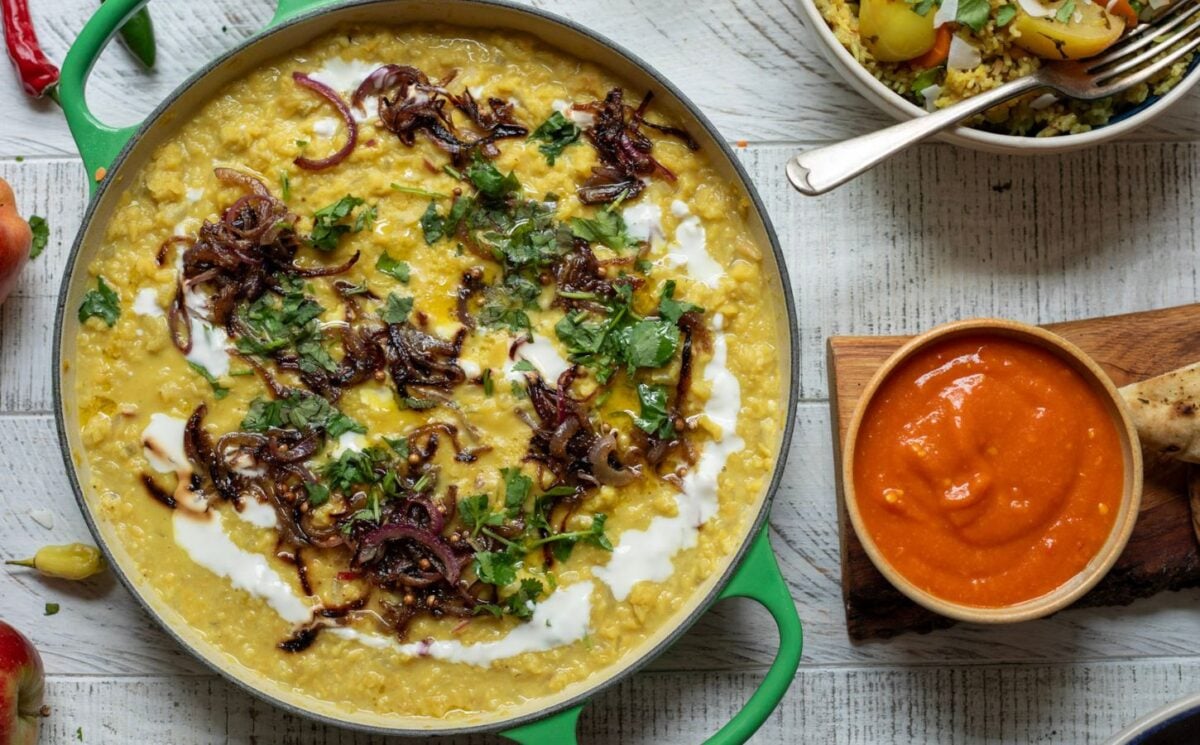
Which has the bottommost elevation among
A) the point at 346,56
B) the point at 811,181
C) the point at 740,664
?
the point at 740,664

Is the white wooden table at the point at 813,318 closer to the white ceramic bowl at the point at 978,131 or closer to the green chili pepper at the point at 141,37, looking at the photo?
the green chili pepper at the point at 141,37

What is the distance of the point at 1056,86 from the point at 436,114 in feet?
5.88

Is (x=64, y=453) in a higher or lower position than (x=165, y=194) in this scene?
lower

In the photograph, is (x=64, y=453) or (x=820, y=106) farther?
(x=820, y=106)

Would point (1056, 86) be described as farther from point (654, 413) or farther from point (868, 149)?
point (654, 413)

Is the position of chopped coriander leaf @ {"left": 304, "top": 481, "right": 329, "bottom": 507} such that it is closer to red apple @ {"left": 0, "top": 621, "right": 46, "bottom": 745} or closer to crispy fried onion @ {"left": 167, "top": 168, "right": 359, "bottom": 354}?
crispy fried onion @ {"left": 167, "top": 168, "right": 359, "bottom": 354}

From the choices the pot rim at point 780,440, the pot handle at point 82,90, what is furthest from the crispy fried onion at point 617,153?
the pot handle at point 82,90

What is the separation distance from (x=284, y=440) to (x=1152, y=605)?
2773 mm

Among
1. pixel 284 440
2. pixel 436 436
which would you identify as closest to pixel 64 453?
pixel 284 440

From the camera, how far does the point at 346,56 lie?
3297mm

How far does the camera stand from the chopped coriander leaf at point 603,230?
3.24 meters

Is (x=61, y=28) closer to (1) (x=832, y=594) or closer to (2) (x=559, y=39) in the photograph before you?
(2) (x=559, y=39)

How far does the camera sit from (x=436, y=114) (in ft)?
10.7

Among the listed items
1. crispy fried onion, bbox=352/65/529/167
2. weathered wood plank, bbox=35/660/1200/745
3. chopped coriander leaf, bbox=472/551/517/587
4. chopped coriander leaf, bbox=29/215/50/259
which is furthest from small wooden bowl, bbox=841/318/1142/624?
chopped coriander leaf, bbox=29/215/50/259
